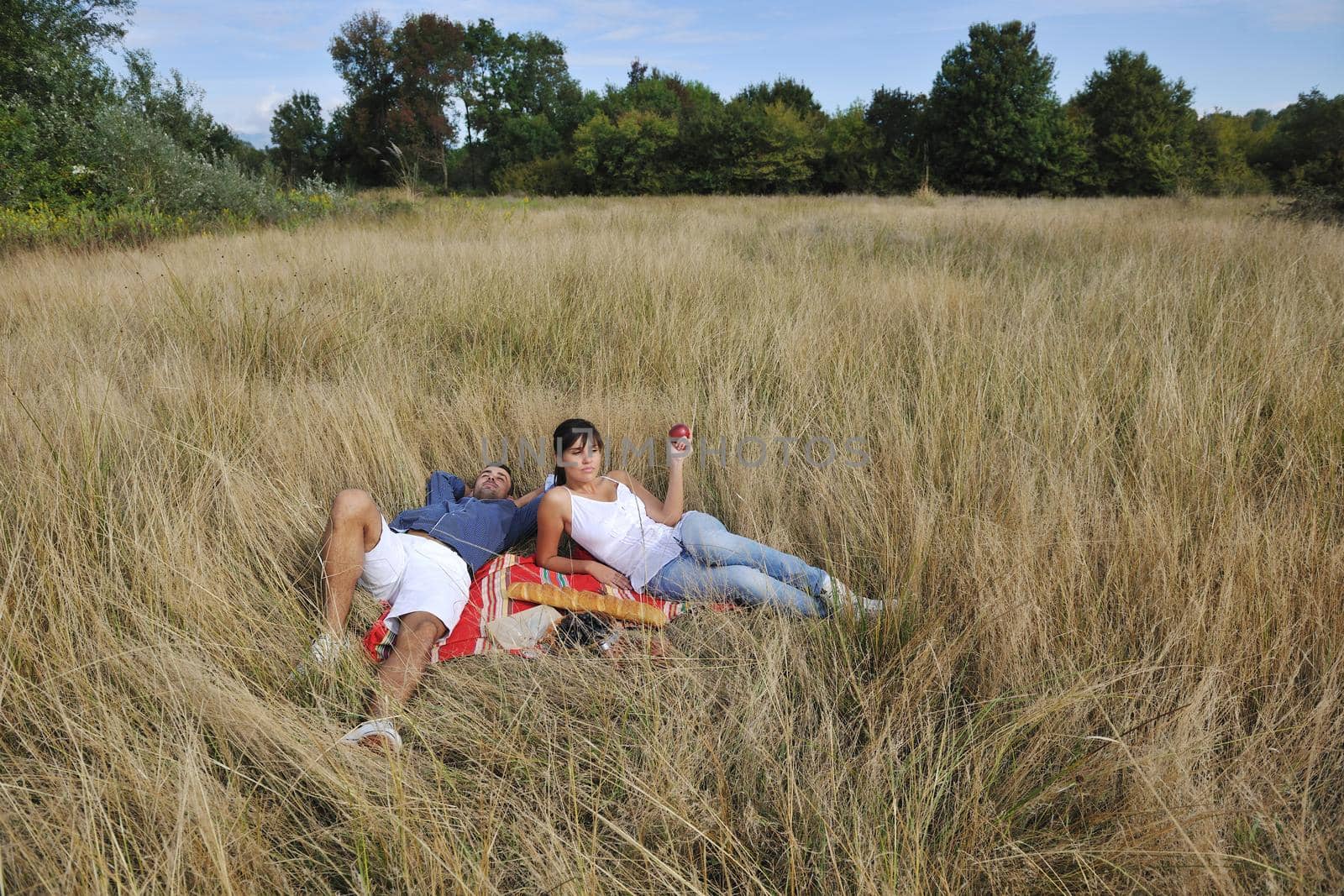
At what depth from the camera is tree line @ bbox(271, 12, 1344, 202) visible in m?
28.4

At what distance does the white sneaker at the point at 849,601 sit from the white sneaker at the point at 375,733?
3.94ft

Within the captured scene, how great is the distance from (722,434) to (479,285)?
9.55 feet

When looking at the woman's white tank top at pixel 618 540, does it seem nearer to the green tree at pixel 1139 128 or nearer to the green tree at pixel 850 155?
the green tree at pixel 850 155

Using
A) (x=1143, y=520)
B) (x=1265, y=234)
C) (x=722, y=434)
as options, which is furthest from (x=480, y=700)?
(x=1265, y=234)

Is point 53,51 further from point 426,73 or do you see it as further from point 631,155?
point 426,73

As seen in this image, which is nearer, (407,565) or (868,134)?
(407,565)

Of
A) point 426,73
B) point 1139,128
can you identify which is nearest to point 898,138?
point 1139,128

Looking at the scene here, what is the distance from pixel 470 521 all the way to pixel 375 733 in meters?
1.09

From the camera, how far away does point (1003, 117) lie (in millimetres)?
28016

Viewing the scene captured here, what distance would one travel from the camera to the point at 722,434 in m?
3.24

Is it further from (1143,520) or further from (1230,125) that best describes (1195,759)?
(1230,125)

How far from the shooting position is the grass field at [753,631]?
4.57 feet

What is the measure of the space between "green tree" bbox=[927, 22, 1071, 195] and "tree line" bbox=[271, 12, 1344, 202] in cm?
6

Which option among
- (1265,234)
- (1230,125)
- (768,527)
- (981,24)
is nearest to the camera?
(768,527)
